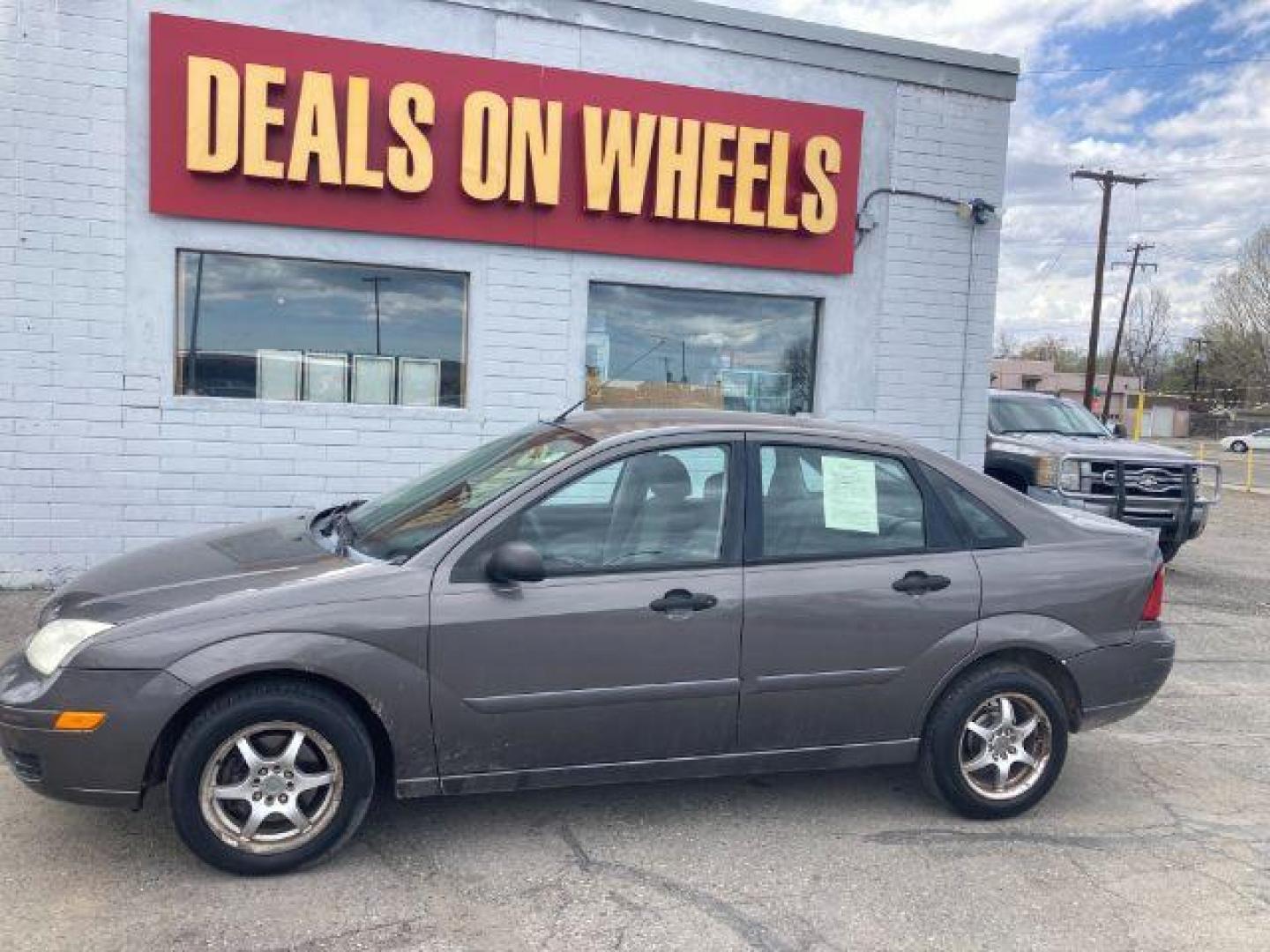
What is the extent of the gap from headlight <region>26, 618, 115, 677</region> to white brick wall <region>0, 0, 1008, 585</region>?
4.39 meters

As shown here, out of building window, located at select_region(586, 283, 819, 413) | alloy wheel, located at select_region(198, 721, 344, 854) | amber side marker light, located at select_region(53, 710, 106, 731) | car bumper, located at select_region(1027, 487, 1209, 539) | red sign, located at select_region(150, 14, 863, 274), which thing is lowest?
alloy wheel, located at select_region(198, 721, 344, 854)

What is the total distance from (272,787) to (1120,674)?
333cm

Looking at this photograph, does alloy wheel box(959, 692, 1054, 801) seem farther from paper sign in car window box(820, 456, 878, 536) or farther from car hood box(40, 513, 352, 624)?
car hood box(40, 513, 352, 624)

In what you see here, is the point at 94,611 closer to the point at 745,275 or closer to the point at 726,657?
the point at 726,657

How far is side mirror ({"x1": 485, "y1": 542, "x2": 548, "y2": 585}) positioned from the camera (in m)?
3.69

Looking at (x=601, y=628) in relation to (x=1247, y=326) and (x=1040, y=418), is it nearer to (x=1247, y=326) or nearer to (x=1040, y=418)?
(x=1040, y=418)

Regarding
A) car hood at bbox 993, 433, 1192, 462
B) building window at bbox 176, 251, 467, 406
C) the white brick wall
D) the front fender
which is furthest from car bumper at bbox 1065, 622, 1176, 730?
car hood at bbox 993, 433, 1192, 462

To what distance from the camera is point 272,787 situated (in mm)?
Result: 3613

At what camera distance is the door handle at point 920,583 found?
166 inches

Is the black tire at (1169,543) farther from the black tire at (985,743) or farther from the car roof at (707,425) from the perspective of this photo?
the car roof at (707,425)

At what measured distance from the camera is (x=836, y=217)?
921 centimetres

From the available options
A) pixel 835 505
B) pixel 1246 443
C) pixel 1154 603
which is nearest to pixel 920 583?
pixel 835 505

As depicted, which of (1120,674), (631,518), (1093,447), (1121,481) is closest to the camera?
(631,518)

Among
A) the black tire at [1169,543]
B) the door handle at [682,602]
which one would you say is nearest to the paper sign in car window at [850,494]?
the door handle at [682,602]
